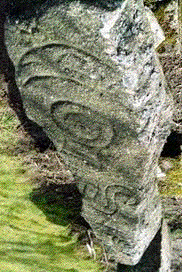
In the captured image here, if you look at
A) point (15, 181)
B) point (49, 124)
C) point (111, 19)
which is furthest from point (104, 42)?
point (15, 181)

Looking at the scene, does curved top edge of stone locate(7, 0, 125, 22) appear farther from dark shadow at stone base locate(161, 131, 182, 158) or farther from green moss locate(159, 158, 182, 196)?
green moss locate(159, 158, 182, 196)

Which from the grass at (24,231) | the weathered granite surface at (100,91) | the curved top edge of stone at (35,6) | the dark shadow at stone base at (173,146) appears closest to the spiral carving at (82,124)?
the weathered granite surface at (100,91)

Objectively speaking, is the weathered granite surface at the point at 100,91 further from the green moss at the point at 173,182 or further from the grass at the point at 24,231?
the grass at the point at 24,231

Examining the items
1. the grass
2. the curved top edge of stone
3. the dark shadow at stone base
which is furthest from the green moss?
the curved top edge of stone

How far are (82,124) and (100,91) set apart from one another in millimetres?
177

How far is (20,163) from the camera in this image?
6.51 feet

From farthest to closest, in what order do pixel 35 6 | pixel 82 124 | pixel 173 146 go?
pixel 173 146, pixel 82 124, pixel 35 6

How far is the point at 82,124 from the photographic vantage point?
3.95 feet

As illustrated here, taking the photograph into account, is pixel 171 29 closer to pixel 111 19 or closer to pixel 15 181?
pixel 111 19

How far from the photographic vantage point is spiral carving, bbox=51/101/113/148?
3.76ft

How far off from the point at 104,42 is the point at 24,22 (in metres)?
0.26

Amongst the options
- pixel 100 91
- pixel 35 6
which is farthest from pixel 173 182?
pixel 35 6

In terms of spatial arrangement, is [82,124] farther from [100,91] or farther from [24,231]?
[24,231]

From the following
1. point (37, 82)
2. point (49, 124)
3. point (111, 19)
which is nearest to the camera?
point (111, 19)
